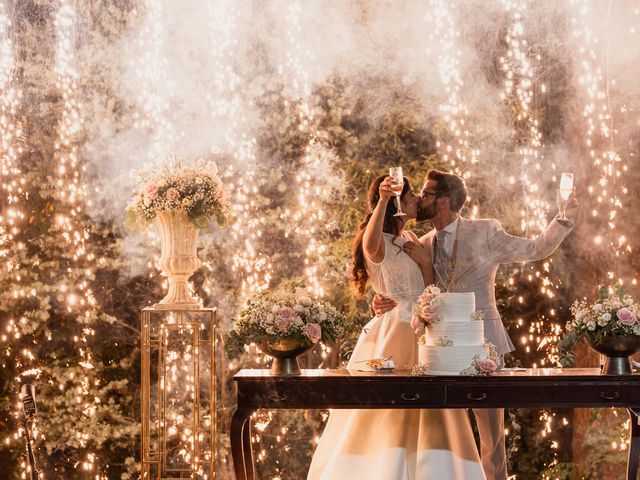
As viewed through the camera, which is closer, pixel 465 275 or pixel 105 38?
pixel 465 275

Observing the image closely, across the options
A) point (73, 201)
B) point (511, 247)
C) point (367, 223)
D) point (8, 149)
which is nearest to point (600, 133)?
point (511, 247)

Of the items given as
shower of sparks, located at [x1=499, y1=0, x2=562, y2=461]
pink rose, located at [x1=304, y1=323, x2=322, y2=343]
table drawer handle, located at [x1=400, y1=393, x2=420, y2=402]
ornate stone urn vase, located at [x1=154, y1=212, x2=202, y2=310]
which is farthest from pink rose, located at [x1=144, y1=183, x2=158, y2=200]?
shower of sparks, located at [x1=499, y1=0, x2=562, y2=461]

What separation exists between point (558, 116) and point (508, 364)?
158 cm

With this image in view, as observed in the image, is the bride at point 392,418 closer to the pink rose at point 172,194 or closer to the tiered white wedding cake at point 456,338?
the tiered white wedding cake at point 456,338

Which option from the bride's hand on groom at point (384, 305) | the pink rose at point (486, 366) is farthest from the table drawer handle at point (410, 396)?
the bride's hand on groom at point (384, 305)

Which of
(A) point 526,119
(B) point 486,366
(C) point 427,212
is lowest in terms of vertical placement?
(B) point 486,366

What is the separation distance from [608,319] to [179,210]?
2.17m

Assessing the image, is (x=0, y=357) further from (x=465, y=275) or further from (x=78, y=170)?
(x=465, y=275)

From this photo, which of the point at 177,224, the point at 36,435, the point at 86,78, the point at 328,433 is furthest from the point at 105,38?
the point at 328,433

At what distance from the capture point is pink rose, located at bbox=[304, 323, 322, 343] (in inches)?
150

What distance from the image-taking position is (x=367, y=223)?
175 inches

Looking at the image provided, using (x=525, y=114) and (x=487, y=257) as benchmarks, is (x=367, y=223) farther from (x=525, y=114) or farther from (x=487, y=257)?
(x=525, y=114)

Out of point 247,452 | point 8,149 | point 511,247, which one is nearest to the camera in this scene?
point 247,452

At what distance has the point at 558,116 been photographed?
18.4 feet
